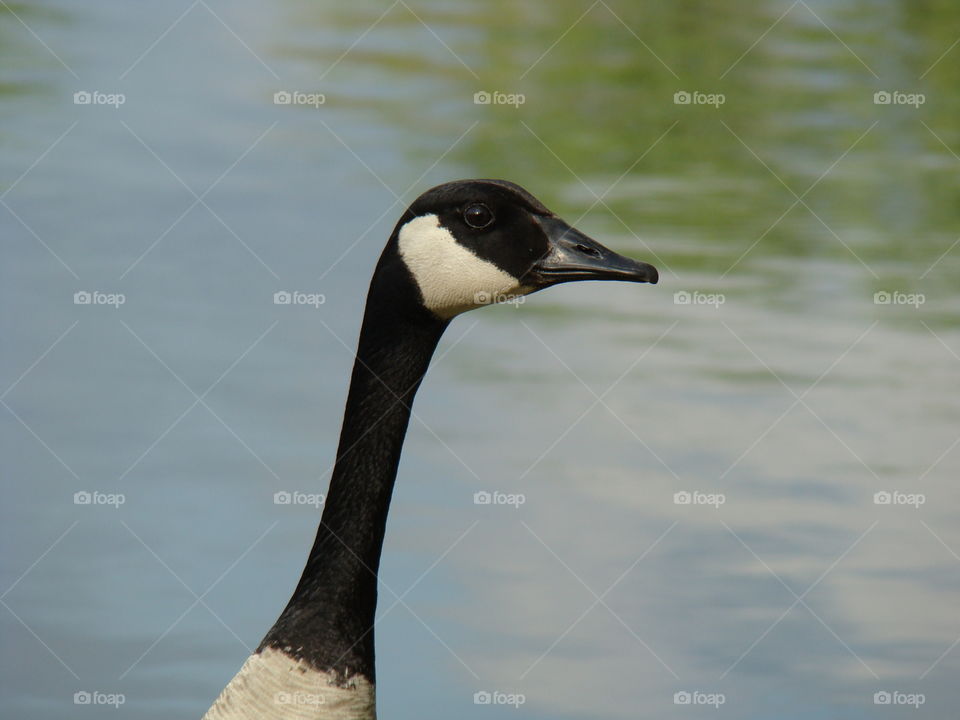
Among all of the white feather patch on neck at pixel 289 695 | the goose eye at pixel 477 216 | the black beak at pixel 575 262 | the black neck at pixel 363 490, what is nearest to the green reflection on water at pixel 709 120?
the black beak at pixel 575 262

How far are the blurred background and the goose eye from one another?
7.97 feet

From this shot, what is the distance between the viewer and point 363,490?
4328 mm

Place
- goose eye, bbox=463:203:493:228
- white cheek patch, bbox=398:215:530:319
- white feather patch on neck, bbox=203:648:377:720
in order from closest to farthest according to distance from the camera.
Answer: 1. white feather patch on neck, bbox=203:648:377:720
2. white cheek patch, bbox=398:215:530:319
3. goose eye, bbox=463:203:493:228

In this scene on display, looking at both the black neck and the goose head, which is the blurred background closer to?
the black neck

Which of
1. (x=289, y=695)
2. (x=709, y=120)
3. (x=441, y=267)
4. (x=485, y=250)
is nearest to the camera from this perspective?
(x=289, y=695)

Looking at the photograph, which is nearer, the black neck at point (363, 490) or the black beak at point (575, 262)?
the black neck at point (363, 490)

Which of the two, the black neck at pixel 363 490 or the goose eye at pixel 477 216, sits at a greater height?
the goose eye at pixel 477 216

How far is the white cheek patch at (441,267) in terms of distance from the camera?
166 inches

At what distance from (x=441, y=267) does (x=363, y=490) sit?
0.68m

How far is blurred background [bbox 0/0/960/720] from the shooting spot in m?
6.46

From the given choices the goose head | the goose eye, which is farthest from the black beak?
the goose eye

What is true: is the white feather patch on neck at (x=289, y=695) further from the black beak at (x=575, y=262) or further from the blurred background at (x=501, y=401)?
the blurred background at (x=501, y=401)

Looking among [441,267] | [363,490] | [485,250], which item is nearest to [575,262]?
[485,250]

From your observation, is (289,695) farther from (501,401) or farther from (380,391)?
(501,401)
